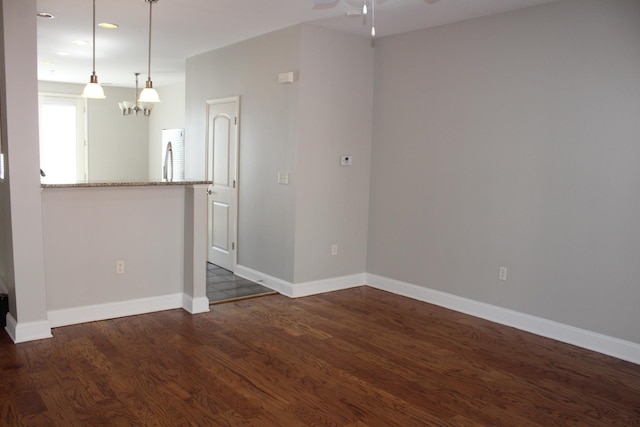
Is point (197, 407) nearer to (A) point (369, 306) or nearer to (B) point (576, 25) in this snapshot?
(A) point (369, 306)

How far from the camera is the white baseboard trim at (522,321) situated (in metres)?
3.72

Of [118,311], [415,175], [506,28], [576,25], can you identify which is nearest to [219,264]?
[118,311]

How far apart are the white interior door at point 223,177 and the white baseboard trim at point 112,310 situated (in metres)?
1.46

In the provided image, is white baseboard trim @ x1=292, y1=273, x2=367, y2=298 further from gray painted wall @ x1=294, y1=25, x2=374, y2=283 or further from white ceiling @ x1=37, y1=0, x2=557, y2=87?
white ceiling @ x1=37, y1=0, x2=557, y2=87

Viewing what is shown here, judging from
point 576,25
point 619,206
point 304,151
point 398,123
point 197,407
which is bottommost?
point 197,407

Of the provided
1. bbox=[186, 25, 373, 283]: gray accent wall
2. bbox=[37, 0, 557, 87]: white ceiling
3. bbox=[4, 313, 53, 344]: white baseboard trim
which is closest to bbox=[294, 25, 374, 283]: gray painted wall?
bbox=[186, 25, 373, 283]: gray accent wall

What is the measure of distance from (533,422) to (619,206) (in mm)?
1802

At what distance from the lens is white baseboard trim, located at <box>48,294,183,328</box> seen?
3.99 meters

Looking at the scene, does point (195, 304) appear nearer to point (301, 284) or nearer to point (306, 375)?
point (301, 284)

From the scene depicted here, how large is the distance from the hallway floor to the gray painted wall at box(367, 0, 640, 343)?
54.2 inches

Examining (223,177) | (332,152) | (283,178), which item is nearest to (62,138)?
(223,177)

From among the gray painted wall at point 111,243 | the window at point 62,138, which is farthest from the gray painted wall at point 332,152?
the window at point 62,138

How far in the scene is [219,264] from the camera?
621 centimetres

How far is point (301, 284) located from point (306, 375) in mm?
1829
